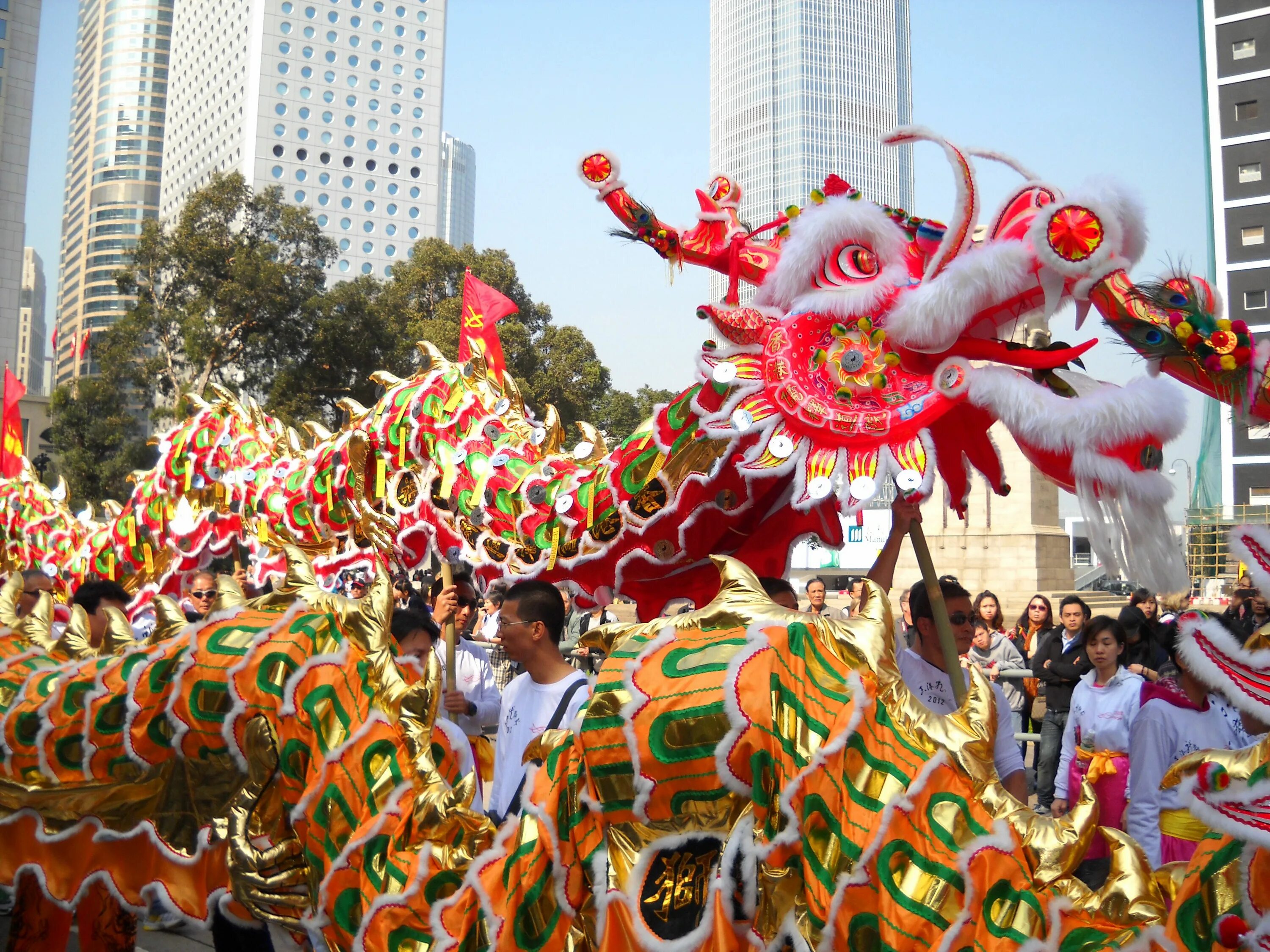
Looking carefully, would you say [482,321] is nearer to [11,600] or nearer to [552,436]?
[552,436]

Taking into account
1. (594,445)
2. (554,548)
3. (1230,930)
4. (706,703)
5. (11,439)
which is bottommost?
(1230,930)

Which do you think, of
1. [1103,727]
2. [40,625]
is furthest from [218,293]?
[1103,727]

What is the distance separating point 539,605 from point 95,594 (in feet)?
8.42

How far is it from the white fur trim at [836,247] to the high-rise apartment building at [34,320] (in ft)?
356

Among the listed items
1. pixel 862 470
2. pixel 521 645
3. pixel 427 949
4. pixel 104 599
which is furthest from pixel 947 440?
pixel 104 599

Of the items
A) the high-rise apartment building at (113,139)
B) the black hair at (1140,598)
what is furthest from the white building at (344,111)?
the black hair at (1140,598)

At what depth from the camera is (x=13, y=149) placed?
129 ft

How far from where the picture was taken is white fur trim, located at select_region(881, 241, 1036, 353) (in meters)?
3.19

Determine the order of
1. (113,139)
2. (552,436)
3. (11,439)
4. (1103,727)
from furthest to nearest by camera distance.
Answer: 1. (113,139)
2. (11,439)
3. (552,436)
4. (1103,727)

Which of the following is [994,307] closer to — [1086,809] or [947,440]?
[947,440]

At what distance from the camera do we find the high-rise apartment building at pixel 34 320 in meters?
105

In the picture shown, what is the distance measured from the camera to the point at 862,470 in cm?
339

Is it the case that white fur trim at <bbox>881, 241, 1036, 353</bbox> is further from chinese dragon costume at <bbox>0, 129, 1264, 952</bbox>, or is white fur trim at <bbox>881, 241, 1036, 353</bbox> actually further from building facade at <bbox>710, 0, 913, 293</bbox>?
building facade at <bbox>710, 0, 913, 293</bbox>

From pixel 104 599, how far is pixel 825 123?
70155 mm
